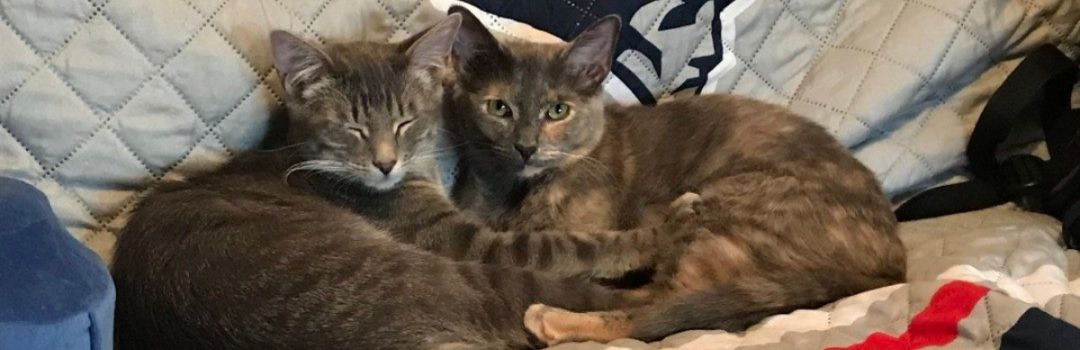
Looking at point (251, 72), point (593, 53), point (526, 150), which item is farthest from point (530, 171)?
point (251, 72)

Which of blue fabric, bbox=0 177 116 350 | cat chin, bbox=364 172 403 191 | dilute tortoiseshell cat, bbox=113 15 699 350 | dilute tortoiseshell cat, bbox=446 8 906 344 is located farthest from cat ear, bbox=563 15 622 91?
blue fabric, bbox=0 177 116 350

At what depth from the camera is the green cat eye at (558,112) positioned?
168 centimetres

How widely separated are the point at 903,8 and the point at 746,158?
0.49m

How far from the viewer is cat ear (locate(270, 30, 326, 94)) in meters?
1.42

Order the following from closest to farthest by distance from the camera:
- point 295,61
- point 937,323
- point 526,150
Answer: point 937,323
point 295,61
point 526,150

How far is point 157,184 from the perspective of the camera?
148 centimetres

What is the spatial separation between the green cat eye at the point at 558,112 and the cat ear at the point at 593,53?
42 mm

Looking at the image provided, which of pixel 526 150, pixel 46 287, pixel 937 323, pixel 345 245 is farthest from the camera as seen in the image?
pixel 526 150

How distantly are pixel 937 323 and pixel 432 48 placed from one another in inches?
32.7

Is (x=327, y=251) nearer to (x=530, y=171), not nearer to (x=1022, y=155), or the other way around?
(x=530, y=171)

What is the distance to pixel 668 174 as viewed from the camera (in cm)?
176

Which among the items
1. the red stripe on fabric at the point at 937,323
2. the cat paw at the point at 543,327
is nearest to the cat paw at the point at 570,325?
the cat paw at the point at 543,327

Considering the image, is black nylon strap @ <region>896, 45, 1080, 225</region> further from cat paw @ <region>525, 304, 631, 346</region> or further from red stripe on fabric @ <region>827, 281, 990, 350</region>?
cat paw @ <region>525, 304, 631, 346</region>

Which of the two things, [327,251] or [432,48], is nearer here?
[327,251]
